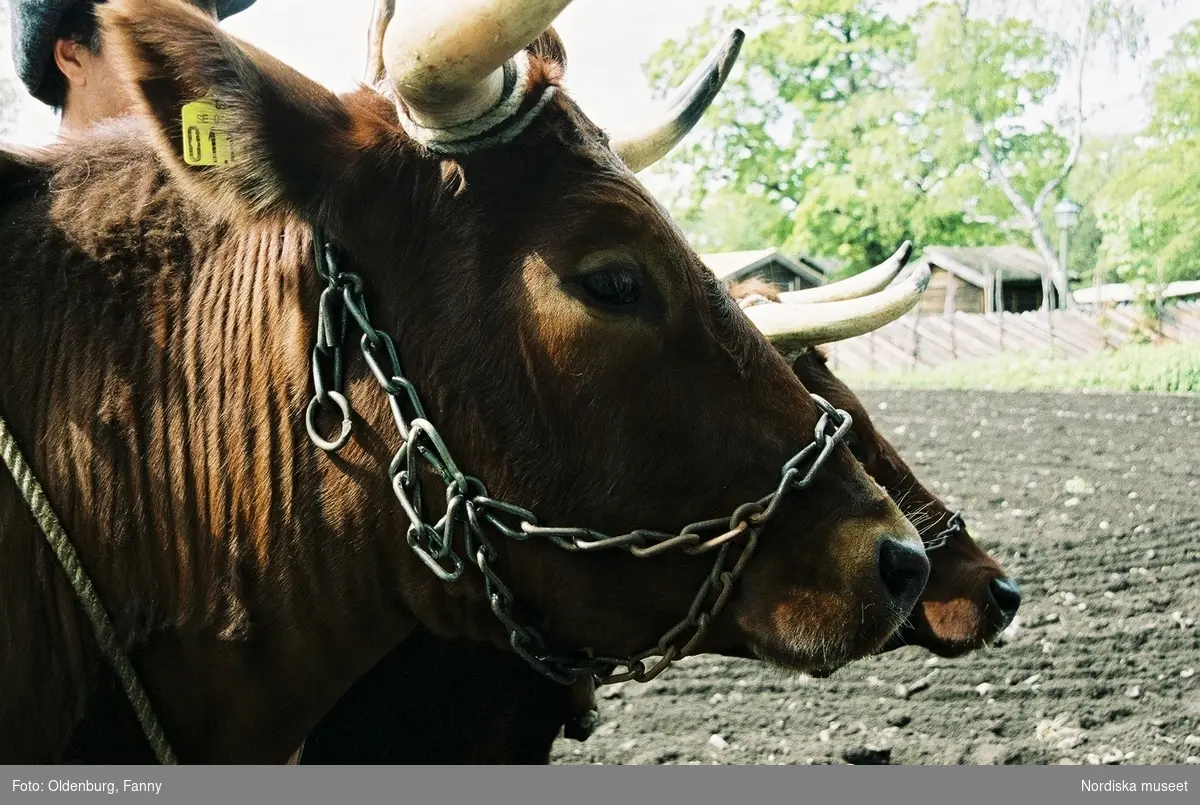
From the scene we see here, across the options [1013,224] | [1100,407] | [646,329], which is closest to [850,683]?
[1100,407]

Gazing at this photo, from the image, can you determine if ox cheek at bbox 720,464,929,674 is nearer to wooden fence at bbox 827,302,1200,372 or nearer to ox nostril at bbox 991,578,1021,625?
ox nostril at bbox 991,578,1021,625

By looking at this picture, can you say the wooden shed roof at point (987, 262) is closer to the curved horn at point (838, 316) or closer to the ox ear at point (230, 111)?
the curved horn at point (838, 316)

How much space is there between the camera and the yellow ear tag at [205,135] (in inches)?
64.8

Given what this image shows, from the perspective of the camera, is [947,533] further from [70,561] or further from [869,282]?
[70,561]

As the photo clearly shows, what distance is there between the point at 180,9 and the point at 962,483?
6156mm

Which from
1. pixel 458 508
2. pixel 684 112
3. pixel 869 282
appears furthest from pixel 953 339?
pixel 458 508

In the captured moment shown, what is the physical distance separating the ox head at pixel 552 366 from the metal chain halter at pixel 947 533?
1806 millimetres

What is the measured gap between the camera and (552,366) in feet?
5.81

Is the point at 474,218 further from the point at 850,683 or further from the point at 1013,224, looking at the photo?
the point at 1013,224

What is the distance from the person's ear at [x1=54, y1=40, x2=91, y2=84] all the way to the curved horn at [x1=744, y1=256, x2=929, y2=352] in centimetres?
184

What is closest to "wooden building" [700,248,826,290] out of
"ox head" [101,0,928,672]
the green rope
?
"ox head" [101,0,928,672]

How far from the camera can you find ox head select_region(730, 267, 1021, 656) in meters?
3.59

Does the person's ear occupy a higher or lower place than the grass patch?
higher

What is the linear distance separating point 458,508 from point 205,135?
27.8 inches
